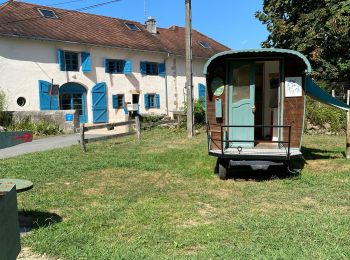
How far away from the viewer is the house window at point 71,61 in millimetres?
22844

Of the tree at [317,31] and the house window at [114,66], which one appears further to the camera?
the house window at [114,66]

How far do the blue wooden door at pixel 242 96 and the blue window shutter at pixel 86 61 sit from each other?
16.3 meters

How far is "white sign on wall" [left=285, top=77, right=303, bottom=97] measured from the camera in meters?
8.23

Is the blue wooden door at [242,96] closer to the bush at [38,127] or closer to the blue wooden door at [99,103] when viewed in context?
the bush at [38,127]

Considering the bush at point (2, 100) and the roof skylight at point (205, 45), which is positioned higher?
the roof skylight at point (205, 45)

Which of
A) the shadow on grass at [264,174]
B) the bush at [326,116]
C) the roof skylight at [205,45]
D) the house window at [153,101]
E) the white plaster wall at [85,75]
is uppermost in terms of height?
the roof skylight at [205,45]

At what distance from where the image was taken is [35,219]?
5.37 metres

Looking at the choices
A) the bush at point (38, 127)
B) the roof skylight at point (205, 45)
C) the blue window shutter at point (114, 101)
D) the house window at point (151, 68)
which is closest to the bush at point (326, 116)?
the bush at point (38, 127)

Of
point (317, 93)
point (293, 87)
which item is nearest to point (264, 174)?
point (293, 87)

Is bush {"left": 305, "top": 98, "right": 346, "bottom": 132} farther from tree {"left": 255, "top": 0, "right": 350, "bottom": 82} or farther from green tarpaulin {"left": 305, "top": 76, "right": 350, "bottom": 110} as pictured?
green tarpaulin {"left": 305, "top": 76, "right": 350, "bottom": 110}

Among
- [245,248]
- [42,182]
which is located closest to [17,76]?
[42,182]

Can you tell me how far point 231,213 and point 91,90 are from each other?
A: 1945 cm

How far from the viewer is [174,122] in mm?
19781

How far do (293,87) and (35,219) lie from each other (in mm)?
5632
